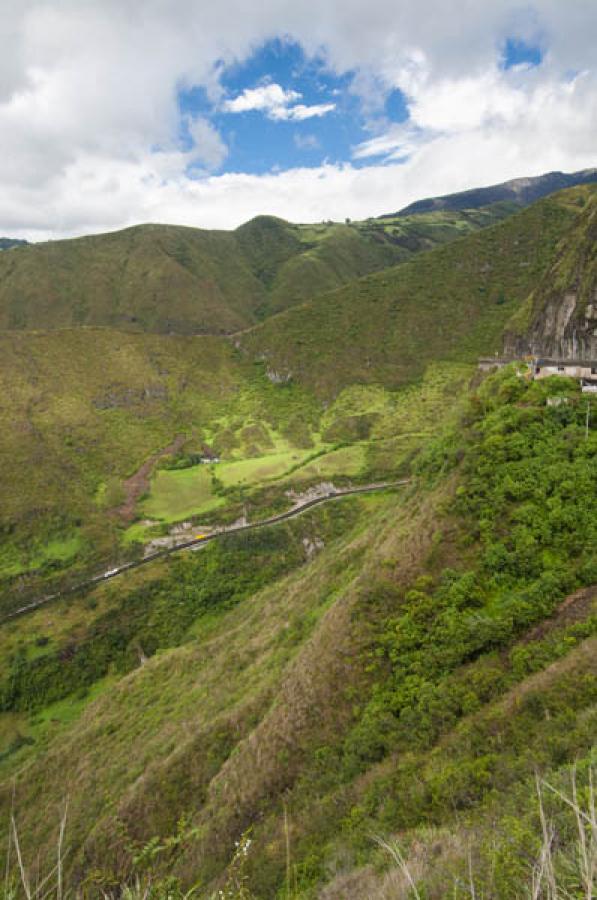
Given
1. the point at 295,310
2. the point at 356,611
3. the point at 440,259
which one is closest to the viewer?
the point at 356,611

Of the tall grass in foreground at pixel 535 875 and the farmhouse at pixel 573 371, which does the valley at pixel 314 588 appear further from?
the farmhouse at pixel 573 371

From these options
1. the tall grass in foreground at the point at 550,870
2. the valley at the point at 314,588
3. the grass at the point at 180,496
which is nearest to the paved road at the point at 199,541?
the valley at the point at 314,588

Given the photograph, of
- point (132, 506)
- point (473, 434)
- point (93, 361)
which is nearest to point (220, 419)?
point (93, 361)

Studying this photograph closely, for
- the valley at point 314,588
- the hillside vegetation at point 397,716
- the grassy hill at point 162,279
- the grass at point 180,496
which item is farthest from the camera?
the grassy hill at point 162,279

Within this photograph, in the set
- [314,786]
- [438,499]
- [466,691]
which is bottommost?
[314,786]

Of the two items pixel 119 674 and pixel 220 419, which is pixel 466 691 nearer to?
pixel 119 674

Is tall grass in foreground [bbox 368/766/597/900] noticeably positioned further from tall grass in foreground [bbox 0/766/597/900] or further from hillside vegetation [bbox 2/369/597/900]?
hillside vegetation [bbox 2/369/597/900]

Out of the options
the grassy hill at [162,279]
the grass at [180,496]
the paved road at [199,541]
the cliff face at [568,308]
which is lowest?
the paved road at [199,541]
